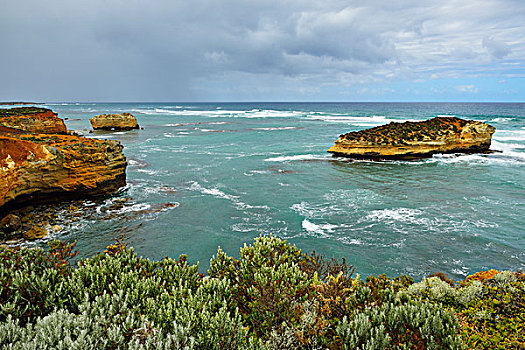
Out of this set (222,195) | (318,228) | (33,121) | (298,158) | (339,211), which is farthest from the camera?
(33,121)

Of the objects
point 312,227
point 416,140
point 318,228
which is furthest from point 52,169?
point 416,140

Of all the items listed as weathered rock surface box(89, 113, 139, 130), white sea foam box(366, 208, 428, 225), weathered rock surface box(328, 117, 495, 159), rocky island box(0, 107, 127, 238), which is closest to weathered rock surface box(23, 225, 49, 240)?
rocky island box(0, 107, 127, 238)

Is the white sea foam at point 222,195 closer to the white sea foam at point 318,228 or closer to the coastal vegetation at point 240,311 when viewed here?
the white sea foam at point 318,228

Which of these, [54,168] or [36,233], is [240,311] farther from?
[54,168]

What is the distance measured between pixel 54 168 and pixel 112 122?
56043 mm

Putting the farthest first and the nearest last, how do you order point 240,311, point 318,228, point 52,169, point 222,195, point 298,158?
point 298,158 → point 222,195 → point 52,169 → point 318,228 → point 240,311

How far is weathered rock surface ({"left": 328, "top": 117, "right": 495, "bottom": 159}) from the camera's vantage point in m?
37.2

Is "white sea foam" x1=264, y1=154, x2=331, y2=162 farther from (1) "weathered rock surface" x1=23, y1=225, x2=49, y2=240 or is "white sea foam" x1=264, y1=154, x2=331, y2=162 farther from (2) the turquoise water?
(1) "weathered rock surface" x1=23, y1=225, x2=49, y2=240

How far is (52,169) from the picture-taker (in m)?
18.9

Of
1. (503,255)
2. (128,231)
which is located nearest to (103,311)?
(128,231)

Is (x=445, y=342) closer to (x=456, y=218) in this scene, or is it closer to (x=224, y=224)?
(x=224, y=224)

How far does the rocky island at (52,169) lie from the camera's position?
1675cm

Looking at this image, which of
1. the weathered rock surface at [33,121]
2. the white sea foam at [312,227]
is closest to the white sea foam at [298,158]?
the white sea foam at [312,227]

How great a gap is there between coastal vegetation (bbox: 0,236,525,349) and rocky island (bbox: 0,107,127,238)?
463 inches
